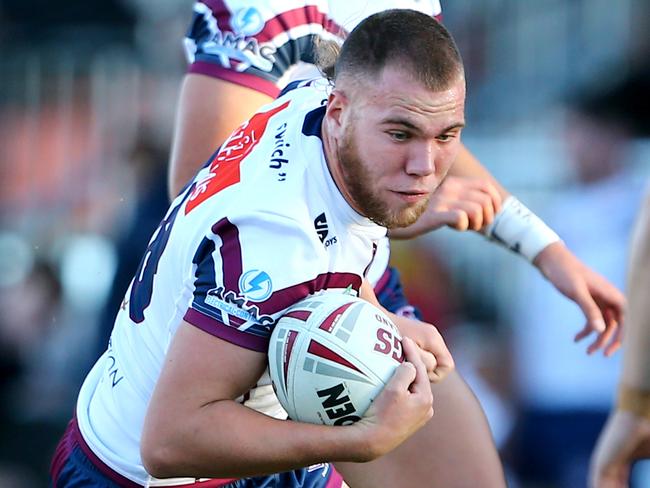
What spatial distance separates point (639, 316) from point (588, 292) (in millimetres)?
605

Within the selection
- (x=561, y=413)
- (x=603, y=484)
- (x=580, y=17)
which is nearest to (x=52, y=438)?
(x=561, y=413)

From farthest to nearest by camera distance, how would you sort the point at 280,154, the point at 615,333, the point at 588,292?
the point at 615,333 → the point at 588,292 → the point at 280,154

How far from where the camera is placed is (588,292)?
4055 mm

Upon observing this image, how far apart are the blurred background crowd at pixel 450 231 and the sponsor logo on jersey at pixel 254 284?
Answer: 3328 millimetres

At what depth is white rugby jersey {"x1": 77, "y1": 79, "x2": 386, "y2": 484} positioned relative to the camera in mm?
2816

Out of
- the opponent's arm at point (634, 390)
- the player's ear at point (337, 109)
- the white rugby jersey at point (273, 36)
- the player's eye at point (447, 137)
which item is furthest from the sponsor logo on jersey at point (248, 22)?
the opponent's arm at point (634, 390)

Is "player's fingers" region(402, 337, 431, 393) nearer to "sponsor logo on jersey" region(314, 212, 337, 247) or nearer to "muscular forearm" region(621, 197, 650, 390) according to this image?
"sponsor logo on jersey" region(314, 212, 337, 247)

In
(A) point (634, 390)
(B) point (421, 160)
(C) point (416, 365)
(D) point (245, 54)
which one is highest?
(B) point (421, 160)

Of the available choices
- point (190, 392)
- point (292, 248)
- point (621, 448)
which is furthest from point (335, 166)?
point (621, 448)

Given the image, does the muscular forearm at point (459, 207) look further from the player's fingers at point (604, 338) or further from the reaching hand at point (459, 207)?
the player's fingers at point (604, 338)

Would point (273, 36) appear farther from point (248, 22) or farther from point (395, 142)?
point (395, 142)

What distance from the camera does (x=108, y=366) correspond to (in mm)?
3500

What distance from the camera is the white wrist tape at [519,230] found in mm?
4094

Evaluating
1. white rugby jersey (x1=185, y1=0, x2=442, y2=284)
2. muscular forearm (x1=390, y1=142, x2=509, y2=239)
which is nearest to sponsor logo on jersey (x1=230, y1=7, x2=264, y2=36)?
white rugby jersey (x1=185, y1=0, x2=442, y2=284)
